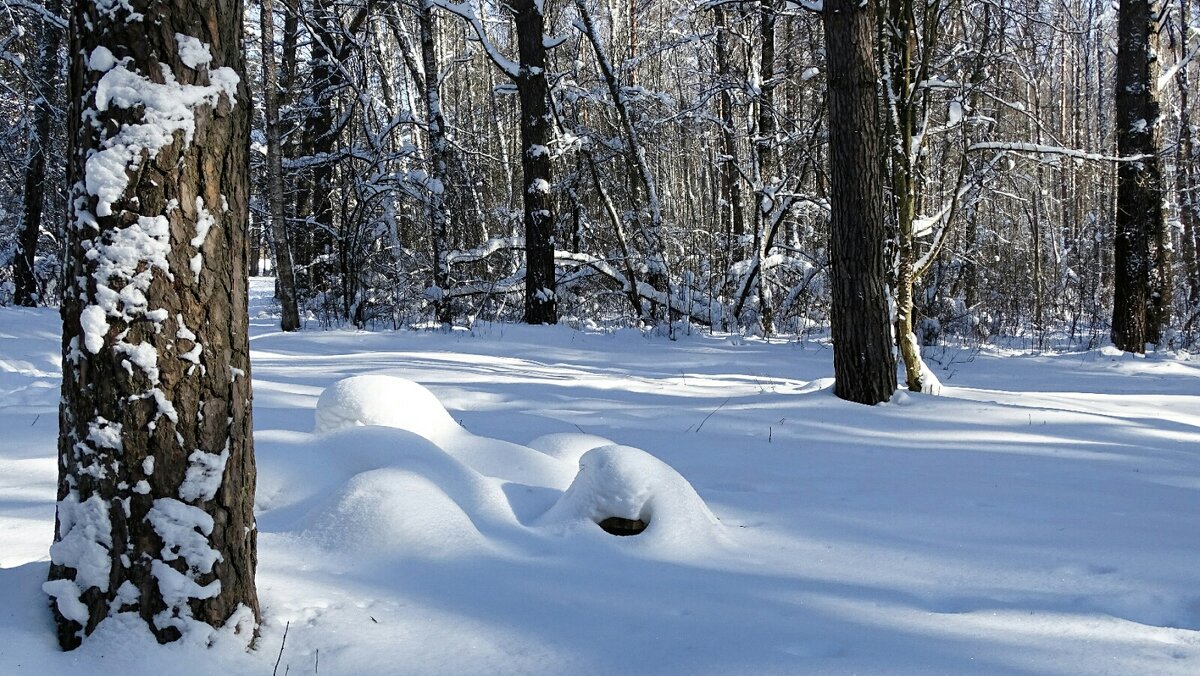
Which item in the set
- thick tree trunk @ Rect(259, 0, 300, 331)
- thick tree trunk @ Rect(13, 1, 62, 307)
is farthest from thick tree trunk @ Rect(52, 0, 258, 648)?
thick tree trunk @ Rect(13, 1, 62, 307)

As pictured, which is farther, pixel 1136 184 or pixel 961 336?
pixel 961 336

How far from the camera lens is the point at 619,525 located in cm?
265

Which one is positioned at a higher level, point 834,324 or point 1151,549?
point 834,324

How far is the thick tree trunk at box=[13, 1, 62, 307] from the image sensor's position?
11.8 meters

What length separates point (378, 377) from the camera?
3.43 meters

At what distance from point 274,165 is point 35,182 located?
5094mm

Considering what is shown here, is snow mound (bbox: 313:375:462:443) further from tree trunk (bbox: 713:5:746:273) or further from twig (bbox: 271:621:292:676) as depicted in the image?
tree trunk (bbox: 713:5:746:273)

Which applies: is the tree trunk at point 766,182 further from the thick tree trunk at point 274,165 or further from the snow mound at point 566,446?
the snow mound at point 566,446

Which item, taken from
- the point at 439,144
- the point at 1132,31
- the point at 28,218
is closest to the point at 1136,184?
the point at 1132,31

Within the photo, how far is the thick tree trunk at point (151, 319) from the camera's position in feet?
5.41

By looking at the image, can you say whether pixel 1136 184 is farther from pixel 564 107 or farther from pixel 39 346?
pixel 39 346

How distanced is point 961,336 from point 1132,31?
4462 mm

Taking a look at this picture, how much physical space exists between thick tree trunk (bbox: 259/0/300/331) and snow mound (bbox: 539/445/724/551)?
865cm

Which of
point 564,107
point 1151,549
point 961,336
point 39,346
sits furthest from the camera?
point 564,107
